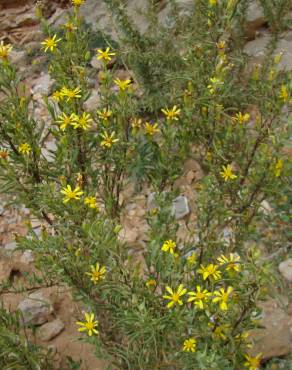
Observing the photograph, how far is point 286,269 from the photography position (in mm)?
3283

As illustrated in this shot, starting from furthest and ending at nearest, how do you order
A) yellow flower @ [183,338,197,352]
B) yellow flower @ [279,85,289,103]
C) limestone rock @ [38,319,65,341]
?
1. limestone rock @ [38,319,65,341]
2. yellow flower @ [279,85,289,103]
3. yellow flower @ [183,338,197,352]

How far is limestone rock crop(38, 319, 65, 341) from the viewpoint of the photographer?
306 cm

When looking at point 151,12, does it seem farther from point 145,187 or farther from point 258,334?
point 258,334

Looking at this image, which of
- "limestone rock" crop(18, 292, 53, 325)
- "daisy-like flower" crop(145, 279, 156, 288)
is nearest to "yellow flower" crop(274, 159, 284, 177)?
"daisy-like flower" crop(145, 279, 156, 288)

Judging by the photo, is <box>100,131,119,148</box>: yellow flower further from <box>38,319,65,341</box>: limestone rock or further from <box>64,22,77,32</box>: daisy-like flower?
<box>38,319,65,341</box>: limestone rock

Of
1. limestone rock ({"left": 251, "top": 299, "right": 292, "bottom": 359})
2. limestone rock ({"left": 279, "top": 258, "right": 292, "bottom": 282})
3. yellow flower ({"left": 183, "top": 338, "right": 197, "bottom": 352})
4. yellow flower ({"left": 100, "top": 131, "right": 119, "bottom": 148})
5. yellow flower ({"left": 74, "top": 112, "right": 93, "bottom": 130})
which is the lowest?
limestone rock ({"left": 251, "top": 299, "right": 292, "bottom": 359})

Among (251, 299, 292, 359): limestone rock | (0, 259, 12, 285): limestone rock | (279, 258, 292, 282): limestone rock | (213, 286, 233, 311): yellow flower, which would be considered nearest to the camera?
(213, 286, 233, 311): yellow flower

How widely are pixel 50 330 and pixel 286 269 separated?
1587 mm

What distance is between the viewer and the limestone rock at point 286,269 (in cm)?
325

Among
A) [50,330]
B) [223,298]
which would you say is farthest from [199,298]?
[50,330]

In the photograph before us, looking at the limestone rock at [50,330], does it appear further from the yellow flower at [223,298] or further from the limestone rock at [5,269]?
the yellow flower at [223,298]

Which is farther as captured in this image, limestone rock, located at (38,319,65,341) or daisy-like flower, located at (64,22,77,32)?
limestone rock, located at (38,319,65,341)

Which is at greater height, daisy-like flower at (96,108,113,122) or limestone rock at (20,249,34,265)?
daisy-like flower at (96,108,113,122)

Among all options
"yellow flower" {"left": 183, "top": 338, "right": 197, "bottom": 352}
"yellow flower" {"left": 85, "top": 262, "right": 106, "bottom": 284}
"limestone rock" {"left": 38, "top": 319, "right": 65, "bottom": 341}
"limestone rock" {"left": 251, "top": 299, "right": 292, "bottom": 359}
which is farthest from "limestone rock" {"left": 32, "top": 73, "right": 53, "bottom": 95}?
"yellow flower" {"left": 183, "top": 338, "right": 197, "bottom": 352}
